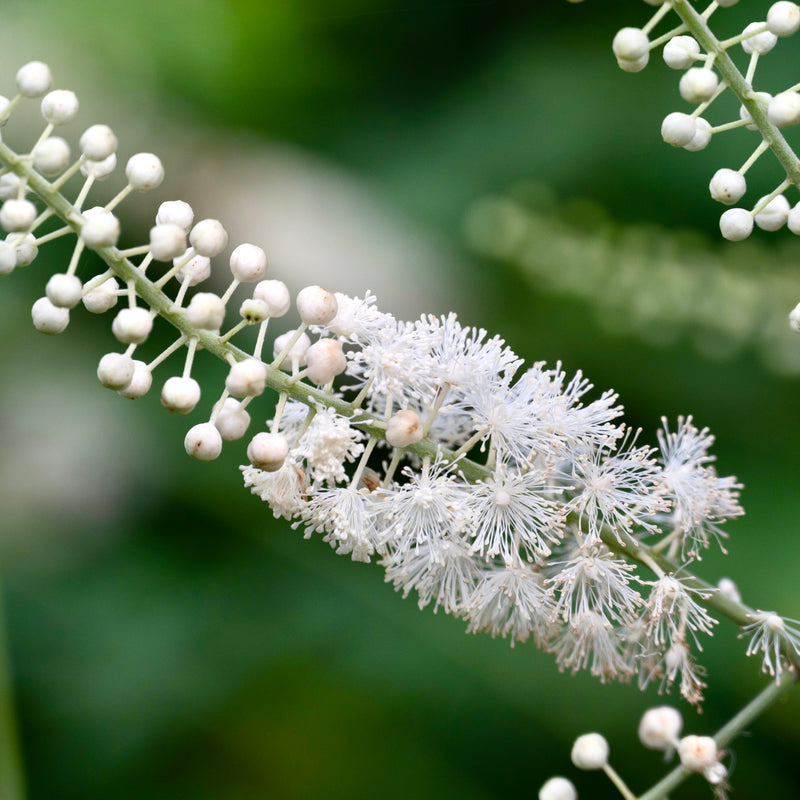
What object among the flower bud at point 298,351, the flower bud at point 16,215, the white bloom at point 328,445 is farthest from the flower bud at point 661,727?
the flower bud at point 16,215

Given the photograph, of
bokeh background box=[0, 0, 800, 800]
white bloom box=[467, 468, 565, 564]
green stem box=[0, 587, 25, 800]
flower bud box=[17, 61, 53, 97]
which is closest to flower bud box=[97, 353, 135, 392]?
flower bud box=[17, 61, 53, 97]

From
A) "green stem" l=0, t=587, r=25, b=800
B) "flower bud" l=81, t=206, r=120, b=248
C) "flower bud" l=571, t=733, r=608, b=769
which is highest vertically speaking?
"flower bud" l=81, t=206, r=120, b=248

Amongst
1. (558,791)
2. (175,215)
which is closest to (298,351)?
(175,215)

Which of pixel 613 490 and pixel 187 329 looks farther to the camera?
pixel 613 490

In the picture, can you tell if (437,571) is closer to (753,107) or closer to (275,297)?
(275,297)

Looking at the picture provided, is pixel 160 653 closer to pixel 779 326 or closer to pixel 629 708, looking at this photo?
pixel 629 708

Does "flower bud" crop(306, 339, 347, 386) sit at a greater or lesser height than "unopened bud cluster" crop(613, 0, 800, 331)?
lesser

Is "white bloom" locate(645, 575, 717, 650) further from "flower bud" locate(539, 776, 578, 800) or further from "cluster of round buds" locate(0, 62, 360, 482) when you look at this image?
"cluster of round buds" locate(0, 62, 360, 482)

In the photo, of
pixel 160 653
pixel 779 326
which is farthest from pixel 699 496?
pixel 160 653
